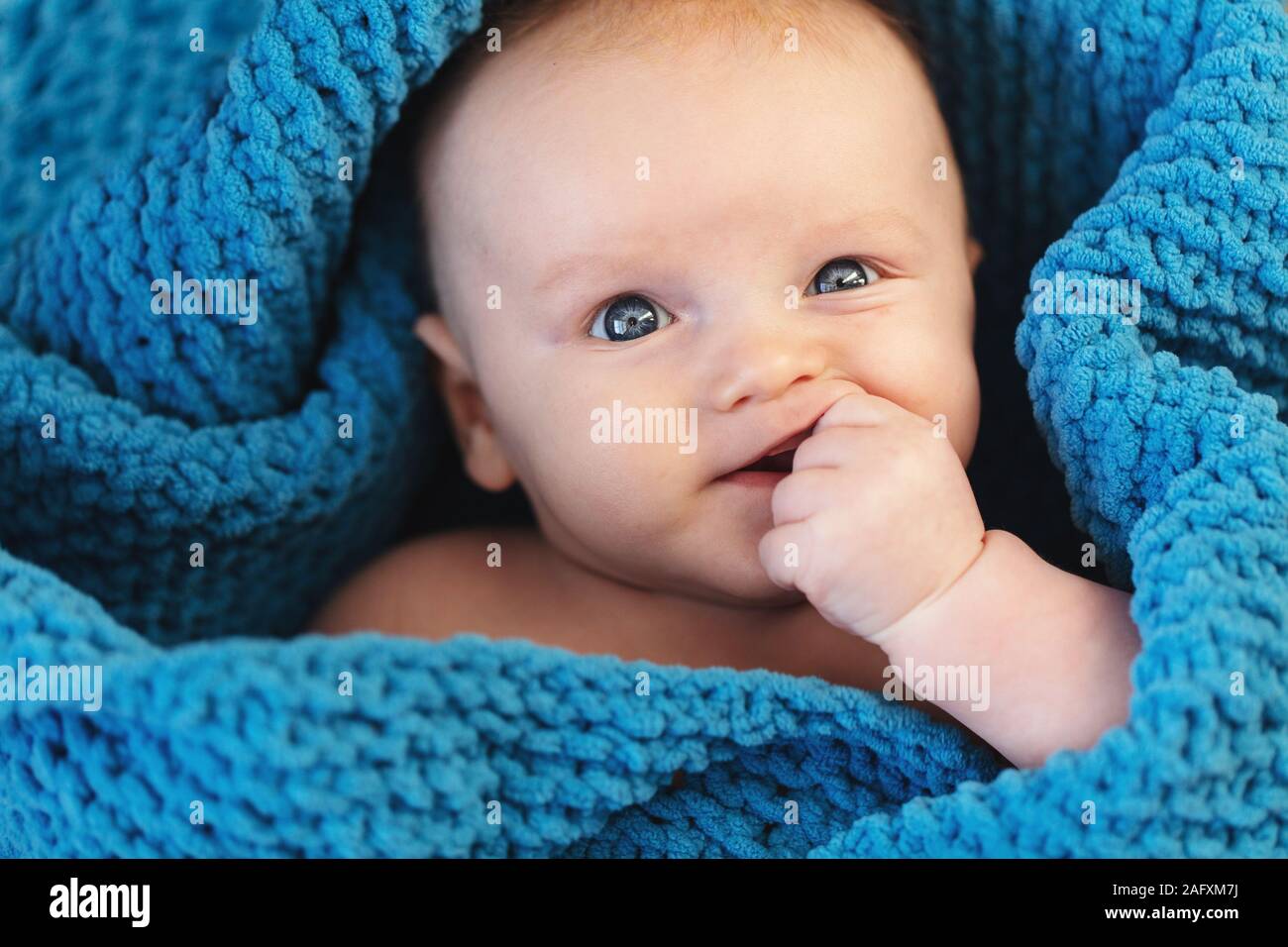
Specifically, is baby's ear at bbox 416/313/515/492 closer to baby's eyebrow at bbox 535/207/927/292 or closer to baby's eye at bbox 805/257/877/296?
baby's eyebrow at bbox 535/207/927/292

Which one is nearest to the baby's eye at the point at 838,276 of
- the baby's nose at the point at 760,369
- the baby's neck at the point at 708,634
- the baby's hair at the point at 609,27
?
the baby's nose at the point at 760,369

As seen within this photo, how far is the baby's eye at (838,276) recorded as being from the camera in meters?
1.32

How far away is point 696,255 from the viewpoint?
126 cm

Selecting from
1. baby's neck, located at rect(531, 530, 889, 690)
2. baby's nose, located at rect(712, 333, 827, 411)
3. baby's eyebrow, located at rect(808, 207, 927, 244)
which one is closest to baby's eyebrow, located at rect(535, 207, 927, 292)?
baby's eyebrow, located at rect(808, 207, 927, 244)

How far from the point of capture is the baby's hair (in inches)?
51.3

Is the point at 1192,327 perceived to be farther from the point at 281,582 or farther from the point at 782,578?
the point at 281,582

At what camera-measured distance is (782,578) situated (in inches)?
47.1

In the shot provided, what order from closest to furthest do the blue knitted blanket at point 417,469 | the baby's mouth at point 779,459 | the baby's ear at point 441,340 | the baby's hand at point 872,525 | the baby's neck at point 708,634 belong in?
1. the blue knitted blanket at point 417,469
2. the baby's hand at point 872,525
3. the baby's mouth at point 779,459
4. the baby's neck at point 708,634
5. the baby's ear at point 441,340

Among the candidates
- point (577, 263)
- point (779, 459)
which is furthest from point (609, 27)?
point (779, 459)

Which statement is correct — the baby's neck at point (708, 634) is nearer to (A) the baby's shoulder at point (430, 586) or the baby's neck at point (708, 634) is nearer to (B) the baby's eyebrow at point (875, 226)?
(A) the baby's shoulder at point (430, 586)

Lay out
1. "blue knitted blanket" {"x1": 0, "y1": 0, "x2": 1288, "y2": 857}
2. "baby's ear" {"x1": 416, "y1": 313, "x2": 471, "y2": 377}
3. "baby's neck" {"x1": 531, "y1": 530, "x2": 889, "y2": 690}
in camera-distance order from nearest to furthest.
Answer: "blue knitted blanket" {"x1": 0, "y1": 0, "x2": 1288, "y2": 857}, "baby's neck" {"x1": 531, "y1": 530, "x2": 889, "y2": 690}, "baby's ear" {"x1": 416, "y1": 313, "x2": 471, "y2": 377}

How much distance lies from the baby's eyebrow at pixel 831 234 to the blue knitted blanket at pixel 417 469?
0.48ft

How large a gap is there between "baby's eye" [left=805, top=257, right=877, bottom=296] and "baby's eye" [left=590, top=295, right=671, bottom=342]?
161 mm
